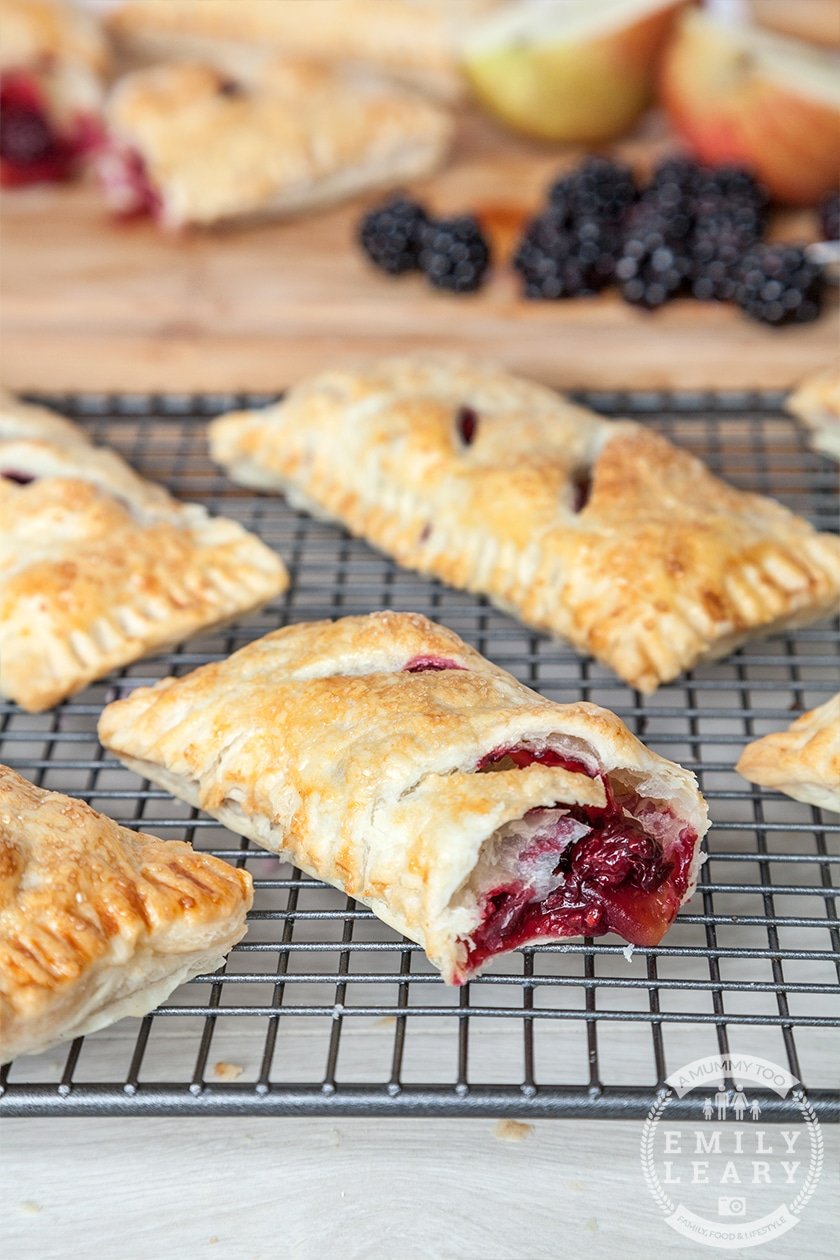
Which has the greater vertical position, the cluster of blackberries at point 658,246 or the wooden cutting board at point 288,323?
the cluster of blackberries at point 658,246

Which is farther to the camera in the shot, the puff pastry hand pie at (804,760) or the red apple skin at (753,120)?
the red apple skin at (753,120)

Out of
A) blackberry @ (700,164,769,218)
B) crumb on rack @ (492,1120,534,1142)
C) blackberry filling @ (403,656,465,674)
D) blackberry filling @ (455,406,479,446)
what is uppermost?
blackberry @ (700,164,769,218)

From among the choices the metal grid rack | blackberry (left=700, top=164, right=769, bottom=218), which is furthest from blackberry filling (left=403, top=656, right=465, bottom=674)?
blackberry (left=700, top=164, right=769, bottom=218)

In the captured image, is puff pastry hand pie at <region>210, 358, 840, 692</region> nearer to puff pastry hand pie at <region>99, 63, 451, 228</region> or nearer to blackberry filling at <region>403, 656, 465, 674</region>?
blackberry filling at <region>403, 656, 465, 674</region>

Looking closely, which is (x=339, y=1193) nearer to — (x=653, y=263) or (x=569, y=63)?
(x=653, y=263)

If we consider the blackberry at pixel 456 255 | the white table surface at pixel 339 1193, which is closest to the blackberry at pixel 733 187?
the blackberry at pixel 456 255

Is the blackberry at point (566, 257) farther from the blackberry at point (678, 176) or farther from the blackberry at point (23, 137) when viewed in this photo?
the blackberry at point (23, 137)

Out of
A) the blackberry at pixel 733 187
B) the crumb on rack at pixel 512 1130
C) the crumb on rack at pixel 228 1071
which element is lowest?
the crumb on rack at pixel 228 1071

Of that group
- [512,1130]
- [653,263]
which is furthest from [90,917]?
[653,263]
